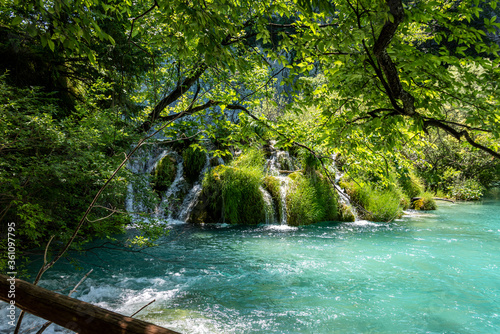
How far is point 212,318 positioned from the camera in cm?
387

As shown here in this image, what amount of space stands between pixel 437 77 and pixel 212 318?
408cm

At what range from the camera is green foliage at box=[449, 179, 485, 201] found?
56.6ft

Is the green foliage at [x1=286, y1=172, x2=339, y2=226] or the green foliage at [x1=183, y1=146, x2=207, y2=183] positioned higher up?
the green foliage at [x1=183, y1=146, x2=207, y2=183]

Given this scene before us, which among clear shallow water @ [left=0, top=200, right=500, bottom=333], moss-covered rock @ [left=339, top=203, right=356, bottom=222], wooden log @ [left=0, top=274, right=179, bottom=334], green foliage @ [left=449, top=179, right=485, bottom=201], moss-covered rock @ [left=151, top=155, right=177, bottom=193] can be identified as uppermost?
moss-covered rock @ [left=151, top=155, right=177, bottom=193]

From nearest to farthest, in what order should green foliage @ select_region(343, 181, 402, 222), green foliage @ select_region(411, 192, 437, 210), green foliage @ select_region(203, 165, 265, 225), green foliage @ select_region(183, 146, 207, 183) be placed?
green foliage @ select_region(203, 165, 265, 225) → green foliage @ select_region(343, 181, 402, 222) → green foliage @ select_region(183, 146, 207, 183) → green foliage @ select_region(411, 192, 437, 210)

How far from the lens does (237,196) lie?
1002cm

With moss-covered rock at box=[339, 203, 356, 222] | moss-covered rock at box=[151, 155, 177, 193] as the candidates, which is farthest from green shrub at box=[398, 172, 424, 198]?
moss-covered rock at box=[151, 155, 177, 193]

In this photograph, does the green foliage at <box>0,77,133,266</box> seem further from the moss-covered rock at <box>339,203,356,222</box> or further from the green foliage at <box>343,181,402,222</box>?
the green foliage at <box>343,181,402,222</box>

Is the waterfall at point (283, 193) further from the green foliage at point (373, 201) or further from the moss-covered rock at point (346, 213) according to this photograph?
the green foliage at point (373, 201)

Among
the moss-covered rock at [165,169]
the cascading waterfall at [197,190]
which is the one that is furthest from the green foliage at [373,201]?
the moss-covered rock at [165,169]

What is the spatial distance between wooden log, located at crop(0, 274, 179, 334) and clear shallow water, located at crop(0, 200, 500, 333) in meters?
2.08

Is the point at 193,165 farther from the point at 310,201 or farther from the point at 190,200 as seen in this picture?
the point at 310,201

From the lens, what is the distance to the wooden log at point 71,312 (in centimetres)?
128

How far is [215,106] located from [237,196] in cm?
497
